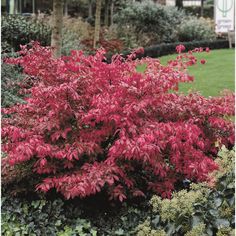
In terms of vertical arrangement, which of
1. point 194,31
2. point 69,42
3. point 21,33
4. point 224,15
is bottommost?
point 69,42

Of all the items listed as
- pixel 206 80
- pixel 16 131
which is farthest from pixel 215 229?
pixel 206 80

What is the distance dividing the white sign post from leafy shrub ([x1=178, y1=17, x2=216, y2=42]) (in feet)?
2.11

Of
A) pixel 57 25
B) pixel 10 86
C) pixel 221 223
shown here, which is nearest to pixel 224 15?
pixel 57 25

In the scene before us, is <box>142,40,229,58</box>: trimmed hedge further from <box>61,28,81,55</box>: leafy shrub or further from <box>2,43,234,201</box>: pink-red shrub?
<box>2,43,234,201</box>: pink-red shrub

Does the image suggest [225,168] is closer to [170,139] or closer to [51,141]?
[170,139]

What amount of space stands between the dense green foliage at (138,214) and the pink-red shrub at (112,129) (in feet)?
0.75

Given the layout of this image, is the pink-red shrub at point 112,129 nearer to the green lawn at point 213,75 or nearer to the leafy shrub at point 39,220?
the leafy shrub at point 39,220

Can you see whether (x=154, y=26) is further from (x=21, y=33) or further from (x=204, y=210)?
(x=204, y=210)

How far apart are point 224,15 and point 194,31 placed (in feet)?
4.14

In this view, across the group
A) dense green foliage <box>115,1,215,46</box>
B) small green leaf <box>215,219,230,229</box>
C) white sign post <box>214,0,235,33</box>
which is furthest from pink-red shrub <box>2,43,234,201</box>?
white sign post <box>214,0,235,33</box>

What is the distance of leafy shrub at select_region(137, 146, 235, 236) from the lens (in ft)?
12.6

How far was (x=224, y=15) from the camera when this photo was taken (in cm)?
2069

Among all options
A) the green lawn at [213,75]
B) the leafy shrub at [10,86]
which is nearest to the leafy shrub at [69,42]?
the leafy shrub at [10,86]

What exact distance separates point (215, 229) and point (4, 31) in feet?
32.7
